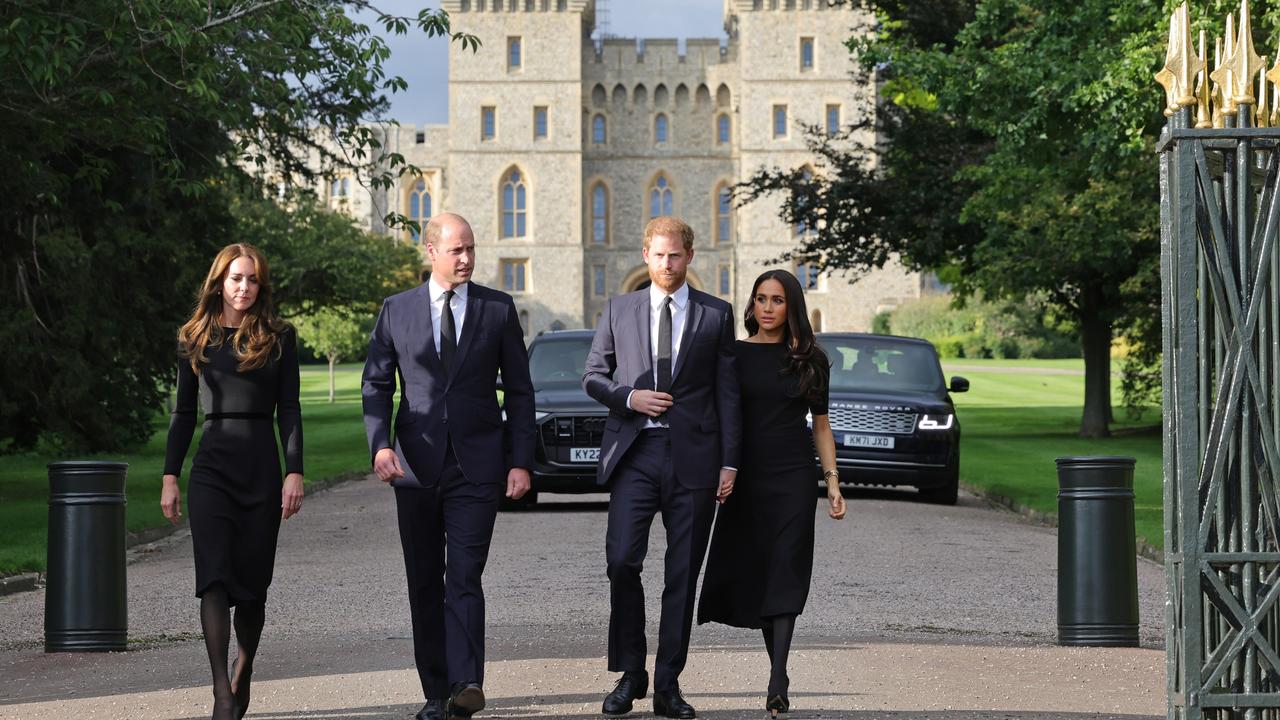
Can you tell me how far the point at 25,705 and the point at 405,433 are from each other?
6.42 feet

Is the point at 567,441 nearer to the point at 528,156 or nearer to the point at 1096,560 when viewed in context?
the point at 1096,560

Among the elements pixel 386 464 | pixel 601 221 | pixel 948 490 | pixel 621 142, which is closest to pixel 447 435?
pixel 386 464

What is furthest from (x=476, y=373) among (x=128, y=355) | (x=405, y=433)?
(x=128, y=355)

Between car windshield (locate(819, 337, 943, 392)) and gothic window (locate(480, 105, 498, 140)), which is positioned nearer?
car windshield (locate(819, 337, 943, 392))

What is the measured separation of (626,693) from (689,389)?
1145 millimetres

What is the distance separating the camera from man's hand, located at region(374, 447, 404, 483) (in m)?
6.50

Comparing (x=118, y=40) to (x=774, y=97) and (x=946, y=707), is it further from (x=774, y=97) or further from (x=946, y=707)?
(x=774, y=97)

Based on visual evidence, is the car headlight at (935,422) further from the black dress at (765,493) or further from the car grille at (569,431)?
the black dress at (765,493)

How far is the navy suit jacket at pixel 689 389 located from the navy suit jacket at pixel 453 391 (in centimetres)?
31

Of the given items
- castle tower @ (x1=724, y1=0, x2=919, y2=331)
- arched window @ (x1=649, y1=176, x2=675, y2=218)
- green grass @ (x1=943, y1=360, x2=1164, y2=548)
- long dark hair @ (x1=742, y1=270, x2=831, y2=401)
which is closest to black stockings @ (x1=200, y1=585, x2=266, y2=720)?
long dark hair @ (x1=742, y1=270, x2=831, y2=401)

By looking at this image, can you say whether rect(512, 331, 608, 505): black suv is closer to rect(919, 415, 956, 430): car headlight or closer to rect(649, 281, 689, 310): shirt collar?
rect(919, 415, 956, 430): car headlight

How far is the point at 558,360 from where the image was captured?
1794cm

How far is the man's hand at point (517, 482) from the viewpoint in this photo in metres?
6.62

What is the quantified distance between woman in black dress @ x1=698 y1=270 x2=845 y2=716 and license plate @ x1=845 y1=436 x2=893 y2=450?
10.8m
